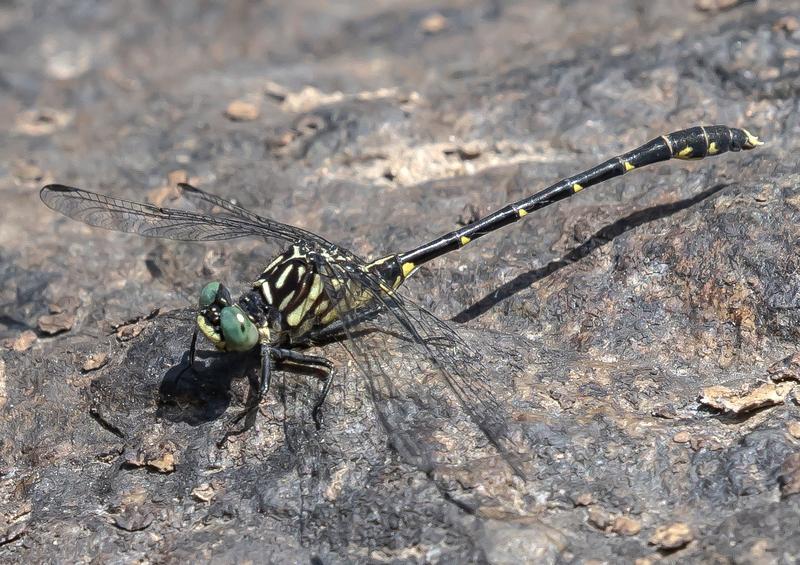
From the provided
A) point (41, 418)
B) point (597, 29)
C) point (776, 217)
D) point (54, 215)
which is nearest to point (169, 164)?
point (54, 215)

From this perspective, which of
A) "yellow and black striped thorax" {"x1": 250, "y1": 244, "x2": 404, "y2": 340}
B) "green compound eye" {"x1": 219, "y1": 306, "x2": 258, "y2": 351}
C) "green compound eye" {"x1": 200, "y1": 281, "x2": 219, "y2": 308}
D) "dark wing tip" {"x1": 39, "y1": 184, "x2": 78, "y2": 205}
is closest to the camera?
"green compound eye" {"x1": 219, "y1": 306, "x2": 258, "y2": 351}

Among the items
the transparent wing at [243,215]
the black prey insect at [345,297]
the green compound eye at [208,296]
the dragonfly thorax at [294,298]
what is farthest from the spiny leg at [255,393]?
the transparent wing at [243,215]

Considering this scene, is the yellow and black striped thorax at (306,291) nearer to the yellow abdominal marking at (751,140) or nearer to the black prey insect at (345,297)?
the black prey insect at (345,297)

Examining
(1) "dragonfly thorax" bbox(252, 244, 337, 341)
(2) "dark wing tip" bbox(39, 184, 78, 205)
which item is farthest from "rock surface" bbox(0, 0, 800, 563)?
(2) "dark wing tip" bbox(39, 184, 78, 205)

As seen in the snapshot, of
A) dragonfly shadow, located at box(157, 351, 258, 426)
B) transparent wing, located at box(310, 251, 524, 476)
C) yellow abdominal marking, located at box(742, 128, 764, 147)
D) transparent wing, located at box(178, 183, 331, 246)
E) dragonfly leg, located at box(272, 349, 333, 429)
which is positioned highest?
yellow abdominal marking, located at box(742, 128, 764, 147)

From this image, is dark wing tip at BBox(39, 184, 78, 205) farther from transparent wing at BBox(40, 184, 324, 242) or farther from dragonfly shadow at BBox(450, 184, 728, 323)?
dragonfly shadow at BBox(450, 184, 728, 323)

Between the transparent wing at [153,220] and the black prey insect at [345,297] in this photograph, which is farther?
the transparent wing at [153,220]
